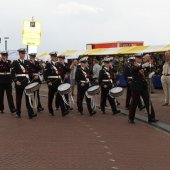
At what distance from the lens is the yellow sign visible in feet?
154

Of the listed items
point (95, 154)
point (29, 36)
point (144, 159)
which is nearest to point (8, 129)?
point (95, 154)

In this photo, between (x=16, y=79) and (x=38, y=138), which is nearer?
(x=38, y=138)

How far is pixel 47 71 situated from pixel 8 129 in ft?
11.7

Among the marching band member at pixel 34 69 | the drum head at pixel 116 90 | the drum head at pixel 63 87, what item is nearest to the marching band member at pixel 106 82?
the drum head at pixel 116 90

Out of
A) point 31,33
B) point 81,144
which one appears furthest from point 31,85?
point 31,33

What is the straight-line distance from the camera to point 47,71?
15.8 meters

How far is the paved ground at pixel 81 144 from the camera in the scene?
28.0 ft

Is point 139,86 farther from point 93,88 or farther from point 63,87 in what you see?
point 63,87

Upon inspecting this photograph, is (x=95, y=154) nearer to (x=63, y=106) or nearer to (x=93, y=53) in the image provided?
(x=63, y=106)

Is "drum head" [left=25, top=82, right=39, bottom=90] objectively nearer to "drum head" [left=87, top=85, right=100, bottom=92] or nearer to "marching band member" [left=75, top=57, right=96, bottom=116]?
"marching band member" [left=75, top=57, right=96, bottom=116]

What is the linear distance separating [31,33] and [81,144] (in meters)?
37.9

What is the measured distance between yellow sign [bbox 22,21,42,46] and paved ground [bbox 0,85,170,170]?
32.2 meters

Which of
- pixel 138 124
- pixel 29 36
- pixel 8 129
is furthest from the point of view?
pixel 29 36

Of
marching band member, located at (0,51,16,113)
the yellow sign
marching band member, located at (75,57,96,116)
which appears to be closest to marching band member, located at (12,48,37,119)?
marching band member, located at (0,51,16,113)
